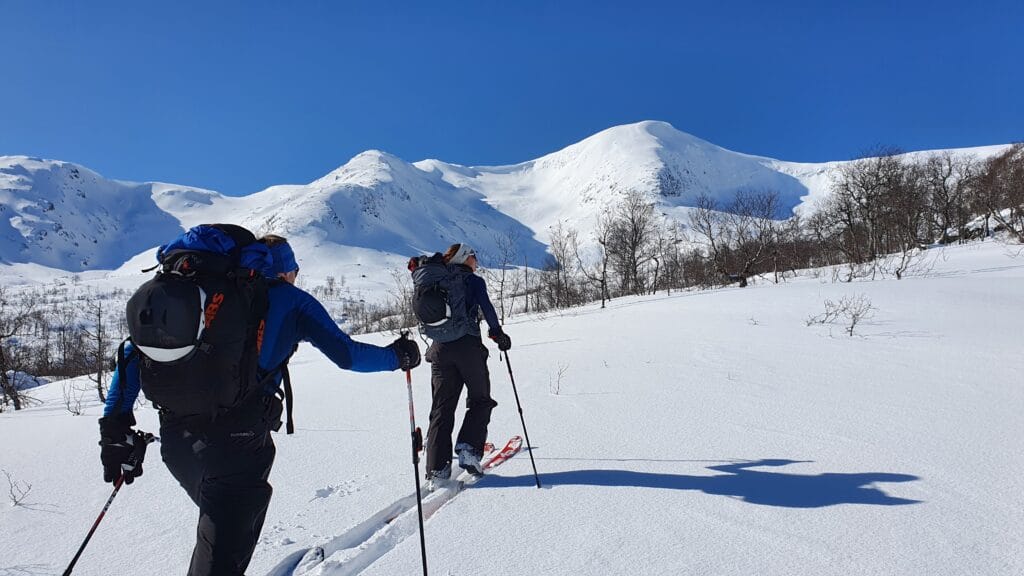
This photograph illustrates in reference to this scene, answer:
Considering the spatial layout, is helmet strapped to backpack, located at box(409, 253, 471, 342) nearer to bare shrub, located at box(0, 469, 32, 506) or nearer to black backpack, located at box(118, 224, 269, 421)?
black backpack, located at box(118, 224, 269, 421)

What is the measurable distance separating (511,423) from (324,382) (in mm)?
4202

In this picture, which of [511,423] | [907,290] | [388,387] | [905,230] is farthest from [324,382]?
[905,230]

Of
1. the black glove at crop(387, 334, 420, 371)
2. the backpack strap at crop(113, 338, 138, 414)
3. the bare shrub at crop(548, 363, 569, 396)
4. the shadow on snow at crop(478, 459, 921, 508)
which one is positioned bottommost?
the shadow on snow at crop(478, 459, 921, 508)

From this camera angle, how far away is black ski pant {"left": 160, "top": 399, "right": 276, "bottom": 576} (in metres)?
Answer: 1.79

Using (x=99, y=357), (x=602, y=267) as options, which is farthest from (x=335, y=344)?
(x=602, y=267)

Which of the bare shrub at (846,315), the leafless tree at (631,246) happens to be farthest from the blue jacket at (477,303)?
the leafless tree at (631,246)

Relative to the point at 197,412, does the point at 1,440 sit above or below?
below

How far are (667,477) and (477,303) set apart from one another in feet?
6.28

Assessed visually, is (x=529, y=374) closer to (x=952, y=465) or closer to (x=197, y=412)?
(x=952, y=465)

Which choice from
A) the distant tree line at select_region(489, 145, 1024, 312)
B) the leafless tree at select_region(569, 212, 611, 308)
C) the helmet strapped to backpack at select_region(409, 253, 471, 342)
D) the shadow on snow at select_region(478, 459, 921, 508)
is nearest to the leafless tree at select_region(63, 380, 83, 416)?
the helmet strapped to backpack at select_region(409, 253, 471, 342)

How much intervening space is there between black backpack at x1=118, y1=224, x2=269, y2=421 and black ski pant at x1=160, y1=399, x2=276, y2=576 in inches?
3.9

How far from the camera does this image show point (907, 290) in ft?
34.2

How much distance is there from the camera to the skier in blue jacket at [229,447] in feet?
5.96

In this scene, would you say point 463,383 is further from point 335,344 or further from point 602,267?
point 602,267
